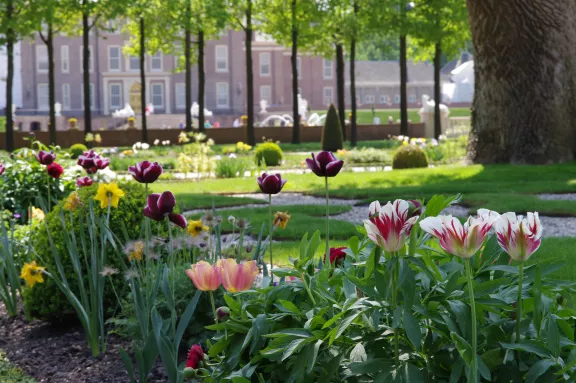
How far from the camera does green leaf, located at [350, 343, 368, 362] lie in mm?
2350

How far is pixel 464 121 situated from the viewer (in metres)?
36.0

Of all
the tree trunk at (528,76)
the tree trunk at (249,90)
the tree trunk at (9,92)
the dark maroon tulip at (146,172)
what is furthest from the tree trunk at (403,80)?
the dark maroon tulip at (146,172)

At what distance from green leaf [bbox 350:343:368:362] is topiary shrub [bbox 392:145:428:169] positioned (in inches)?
663

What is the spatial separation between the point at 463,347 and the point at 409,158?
17030 mm

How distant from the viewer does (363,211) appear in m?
10.9

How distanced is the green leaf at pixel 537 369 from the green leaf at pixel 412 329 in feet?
0.95

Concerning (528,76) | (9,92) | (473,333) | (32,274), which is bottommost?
(32,274)

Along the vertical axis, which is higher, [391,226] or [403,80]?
[403,80]

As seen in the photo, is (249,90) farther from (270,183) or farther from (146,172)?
(270,183)

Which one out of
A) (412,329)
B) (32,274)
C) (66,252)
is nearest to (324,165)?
(412,329)

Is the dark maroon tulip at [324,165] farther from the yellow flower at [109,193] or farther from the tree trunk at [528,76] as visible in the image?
the tree trunk at [528,76]

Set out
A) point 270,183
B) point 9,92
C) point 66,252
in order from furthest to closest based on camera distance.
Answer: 1. point 9,92
2. point 66,252
3. point 270,183

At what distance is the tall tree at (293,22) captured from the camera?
34.8m

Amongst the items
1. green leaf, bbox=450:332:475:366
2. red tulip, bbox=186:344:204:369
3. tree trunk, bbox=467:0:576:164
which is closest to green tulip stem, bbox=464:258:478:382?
green leaf, bbox=450:332:475:366
